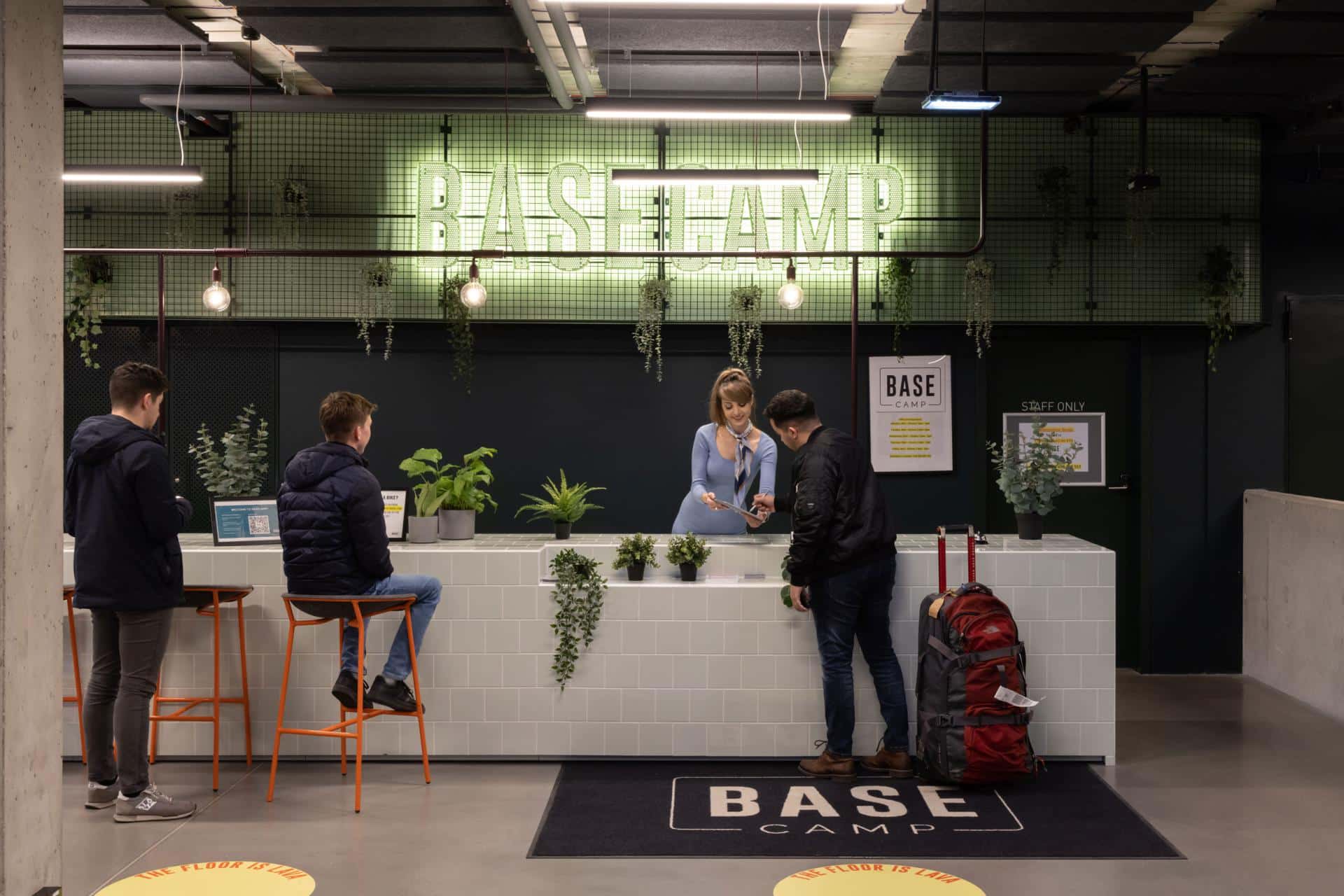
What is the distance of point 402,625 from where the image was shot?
5230 millimetres

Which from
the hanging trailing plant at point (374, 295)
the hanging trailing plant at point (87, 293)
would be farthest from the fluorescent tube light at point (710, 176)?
the hanging trailing plant at point (87, 293)

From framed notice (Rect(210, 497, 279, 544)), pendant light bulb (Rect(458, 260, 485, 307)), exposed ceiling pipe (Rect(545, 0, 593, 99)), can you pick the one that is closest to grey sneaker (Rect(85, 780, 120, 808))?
framed notice (Rect(210, 497, 279, 544))

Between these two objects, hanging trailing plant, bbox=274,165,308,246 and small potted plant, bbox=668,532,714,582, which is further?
hanging trailing plant, bbox=274,165,308,246

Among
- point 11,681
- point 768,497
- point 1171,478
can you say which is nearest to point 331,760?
point 768,497

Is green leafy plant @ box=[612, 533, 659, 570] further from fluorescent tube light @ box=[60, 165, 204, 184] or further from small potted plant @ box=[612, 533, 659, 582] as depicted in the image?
fluorescent tube light @ box=[60, 165, 204, 184]

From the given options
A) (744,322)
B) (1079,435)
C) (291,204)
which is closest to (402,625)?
(744,322)

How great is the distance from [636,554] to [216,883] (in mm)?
2947

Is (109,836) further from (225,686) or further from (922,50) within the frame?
(922,50)

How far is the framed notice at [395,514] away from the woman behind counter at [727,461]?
140 centimetres

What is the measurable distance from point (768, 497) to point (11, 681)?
12.0 ft

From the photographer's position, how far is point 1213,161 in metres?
7.94

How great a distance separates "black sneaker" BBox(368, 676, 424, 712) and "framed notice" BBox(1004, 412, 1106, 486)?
4597 mm

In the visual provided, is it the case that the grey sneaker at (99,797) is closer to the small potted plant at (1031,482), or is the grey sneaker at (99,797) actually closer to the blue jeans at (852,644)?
the blue jeans at (852,644)

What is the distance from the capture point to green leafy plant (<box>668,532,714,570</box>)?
5.72 meters
